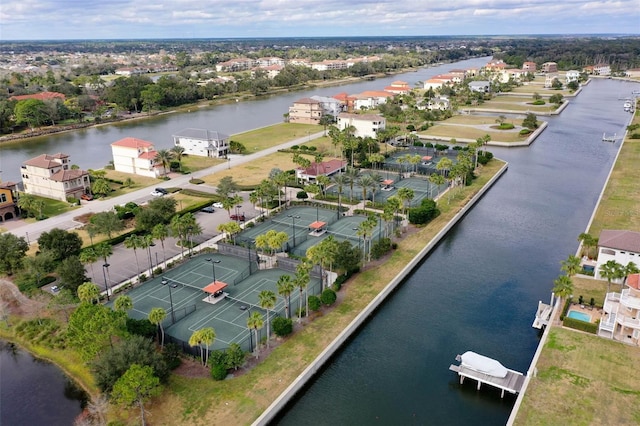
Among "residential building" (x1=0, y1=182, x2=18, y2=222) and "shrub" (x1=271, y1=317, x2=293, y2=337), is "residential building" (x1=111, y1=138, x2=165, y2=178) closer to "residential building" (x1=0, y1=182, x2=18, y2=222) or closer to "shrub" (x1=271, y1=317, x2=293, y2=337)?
"residential building" (x1=0, y1=182, x2=18, y2=222)

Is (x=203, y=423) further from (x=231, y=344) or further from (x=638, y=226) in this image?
(x=638, y=226)

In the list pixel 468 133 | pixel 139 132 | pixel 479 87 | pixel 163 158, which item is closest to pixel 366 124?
pixel 468 133

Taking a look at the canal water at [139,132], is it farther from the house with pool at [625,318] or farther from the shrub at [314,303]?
the house with pool at [625,318]

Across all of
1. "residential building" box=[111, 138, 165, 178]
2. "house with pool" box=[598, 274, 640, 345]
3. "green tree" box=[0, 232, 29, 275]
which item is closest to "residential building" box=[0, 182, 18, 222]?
"green tree" box=[0, 232, 29, 275]

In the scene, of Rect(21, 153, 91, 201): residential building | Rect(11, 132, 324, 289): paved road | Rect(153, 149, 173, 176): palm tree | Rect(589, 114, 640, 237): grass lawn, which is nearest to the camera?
Rect(11, 132, 324, 289): paved road

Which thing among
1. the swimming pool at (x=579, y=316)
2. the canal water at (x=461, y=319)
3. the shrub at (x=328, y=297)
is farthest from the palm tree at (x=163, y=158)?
the swimming pool at (x=579, y=316)

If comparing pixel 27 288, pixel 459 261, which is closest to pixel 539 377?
pixel 459 261

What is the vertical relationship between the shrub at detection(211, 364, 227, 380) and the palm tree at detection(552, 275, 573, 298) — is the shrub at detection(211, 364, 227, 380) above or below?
below
